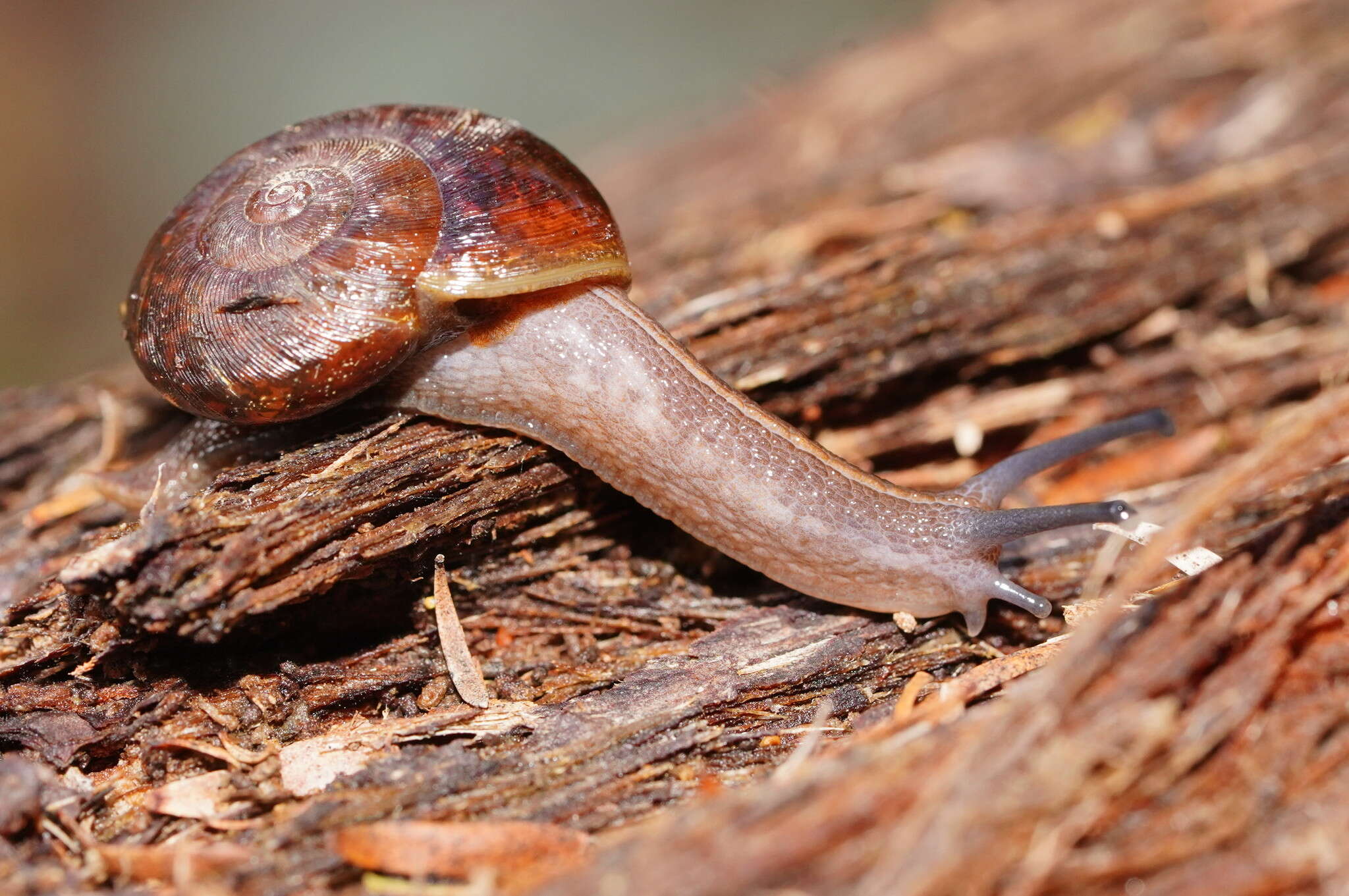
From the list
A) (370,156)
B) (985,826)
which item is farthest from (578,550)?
(985,826)

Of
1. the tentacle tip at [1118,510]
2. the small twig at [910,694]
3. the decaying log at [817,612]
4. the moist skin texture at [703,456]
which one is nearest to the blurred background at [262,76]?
the decaying log at [817,612]

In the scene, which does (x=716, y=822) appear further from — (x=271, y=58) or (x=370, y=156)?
(x=271, y=58)

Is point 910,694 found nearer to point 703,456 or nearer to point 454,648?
point 703,456

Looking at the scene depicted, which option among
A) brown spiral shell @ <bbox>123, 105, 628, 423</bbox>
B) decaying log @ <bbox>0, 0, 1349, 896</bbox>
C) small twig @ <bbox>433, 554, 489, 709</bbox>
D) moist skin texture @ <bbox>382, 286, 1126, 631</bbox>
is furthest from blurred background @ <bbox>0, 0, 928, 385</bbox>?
small twig @ <bbox>433, 554, 489, 709</bbox>

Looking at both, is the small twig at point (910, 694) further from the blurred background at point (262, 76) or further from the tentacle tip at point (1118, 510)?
the blurred background at point (262, 76)

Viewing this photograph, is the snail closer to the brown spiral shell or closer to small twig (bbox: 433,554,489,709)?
the brown spiral shell

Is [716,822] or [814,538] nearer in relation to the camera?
[716,822]

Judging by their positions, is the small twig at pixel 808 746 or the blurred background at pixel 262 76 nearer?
the small twig at pixel 808 746

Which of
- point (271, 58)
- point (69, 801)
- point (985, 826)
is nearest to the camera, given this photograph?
point (985, 826)
